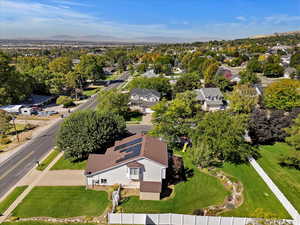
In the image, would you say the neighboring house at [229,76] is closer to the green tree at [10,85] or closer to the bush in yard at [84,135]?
the bush in yard at [84,135]

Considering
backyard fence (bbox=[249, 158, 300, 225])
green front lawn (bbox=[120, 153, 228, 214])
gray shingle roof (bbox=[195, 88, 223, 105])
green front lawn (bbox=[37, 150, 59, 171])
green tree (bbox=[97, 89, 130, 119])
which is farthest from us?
gray shingle roof (bbox=[195, 88, 223, 105])

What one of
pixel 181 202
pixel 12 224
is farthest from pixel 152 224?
pixel 12 224

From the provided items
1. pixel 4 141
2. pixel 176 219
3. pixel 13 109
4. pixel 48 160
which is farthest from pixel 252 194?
pixel 13 109

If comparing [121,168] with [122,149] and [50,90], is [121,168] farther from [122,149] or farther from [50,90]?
[50,90]

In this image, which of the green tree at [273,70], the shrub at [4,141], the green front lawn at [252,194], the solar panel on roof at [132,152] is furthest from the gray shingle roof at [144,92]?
the green tree at [273,70]

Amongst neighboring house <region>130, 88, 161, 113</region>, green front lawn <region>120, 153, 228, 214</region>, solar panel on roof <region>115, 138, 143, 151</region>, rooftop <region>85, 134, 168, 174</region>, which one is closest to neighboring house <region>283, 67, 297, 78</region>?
neighboring house <region>130, 88, 161, 113</region>

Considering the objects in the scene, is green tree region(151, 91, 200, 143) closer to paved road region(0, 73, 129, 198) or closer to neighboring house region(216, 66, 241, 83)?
paved road region(0, 73, 129, 198)
